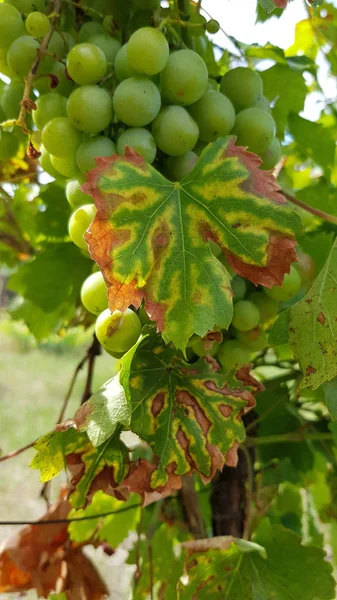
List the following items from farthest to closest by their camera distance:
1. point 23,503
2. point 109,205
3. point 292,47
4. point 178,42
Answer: point 23,503
point 292,47
point 178,42
point 109,205

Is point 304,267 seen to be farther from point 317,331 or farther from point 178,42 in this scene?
point 178,42

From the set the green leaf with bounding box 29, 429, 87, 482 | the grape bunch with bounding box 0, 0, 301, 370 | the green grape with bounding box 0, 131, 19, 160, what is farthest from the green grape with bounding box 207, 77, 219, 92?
the green leaf with bounding box 29, 429, 87, 482

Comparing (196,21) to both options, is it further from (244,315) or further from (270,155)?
(244,315)

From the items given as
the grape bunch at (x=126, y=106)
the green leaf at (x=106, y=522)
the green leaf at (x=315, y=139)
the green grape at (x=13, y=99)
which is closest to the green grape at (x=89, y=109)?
the grape bunch at (x=126, y=106)

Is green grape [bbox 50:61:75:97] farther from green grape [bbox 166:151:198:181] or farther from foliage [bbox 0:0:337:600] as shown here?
green grape [bbox 166:151:198:181]

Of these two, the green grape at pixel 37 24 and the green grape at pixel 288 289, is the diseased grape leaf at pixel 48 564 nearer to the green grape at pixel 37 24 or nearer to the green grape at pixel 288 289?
the green grape at pixel 288 289

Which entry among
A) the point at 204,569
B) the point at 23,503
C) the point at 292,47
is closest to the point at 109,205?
the point at 204,569
